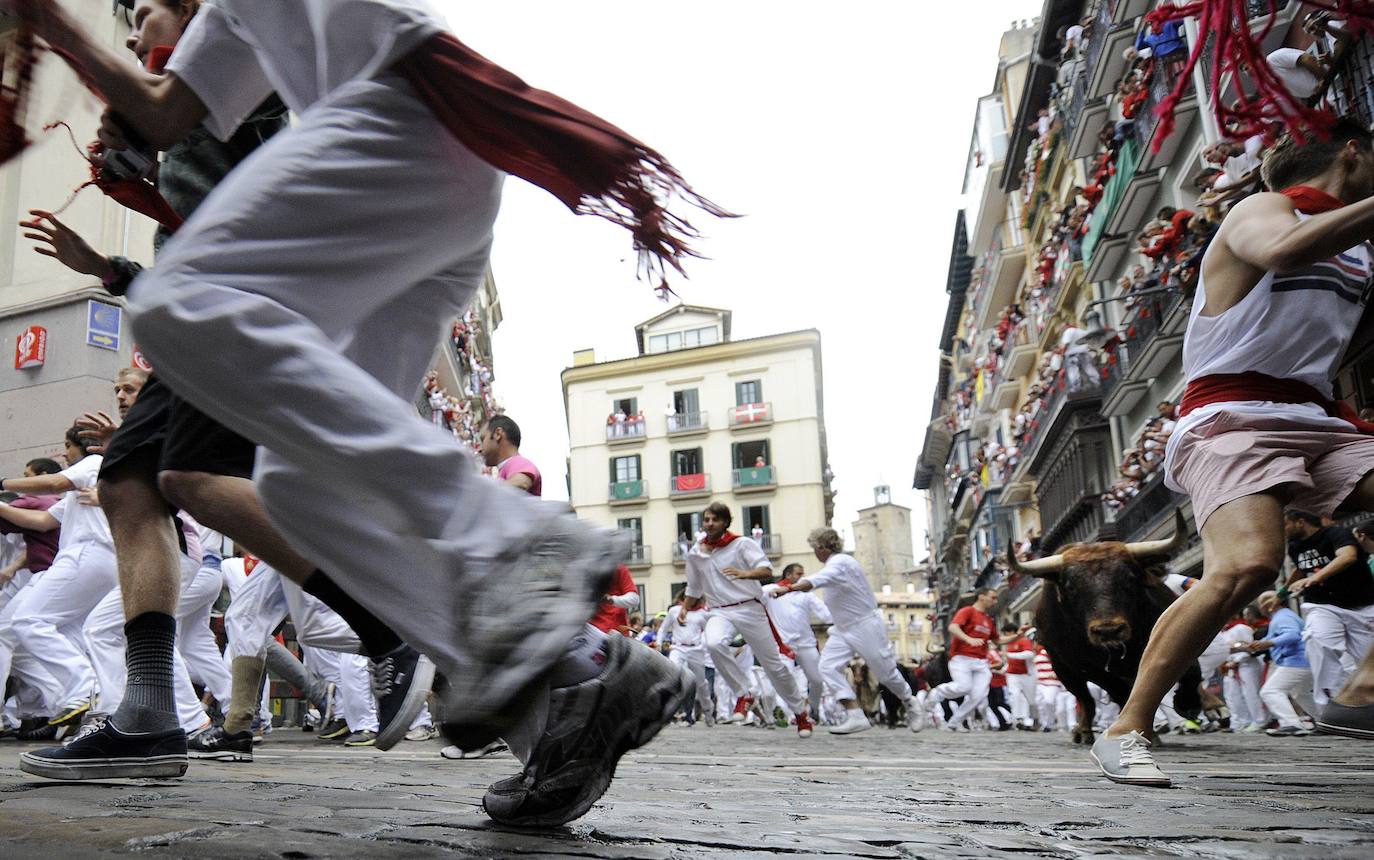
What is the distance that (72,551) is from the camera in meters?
6.82

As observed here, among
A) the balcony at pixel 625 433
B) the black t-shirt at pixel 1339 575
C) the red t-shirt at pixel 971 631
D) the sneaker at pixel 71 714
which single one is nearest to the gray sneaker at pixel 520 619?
the sneaker at pixel 71 714

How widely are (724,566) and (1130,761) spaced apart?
31.4ft

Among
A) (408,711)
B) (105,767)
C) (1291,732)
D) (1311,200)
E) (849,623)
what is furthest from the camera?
(849,623)

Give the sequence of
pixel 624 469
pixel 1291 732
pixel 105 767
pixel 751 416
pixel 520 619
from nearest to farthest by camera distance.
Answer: pixel 520 619 < pixel 105 767 < pixel 1291 732 < pixel 751 416 < pixel 624 469

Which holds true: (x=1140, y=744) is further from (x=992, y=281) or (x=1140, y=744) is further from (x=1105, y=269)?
(x=992, y=281)

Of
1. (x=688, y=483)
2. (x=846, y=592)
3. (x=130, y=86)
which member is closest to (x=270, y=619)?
(x=130, y=86)

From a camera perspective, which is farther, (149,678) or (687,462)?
(687,462)

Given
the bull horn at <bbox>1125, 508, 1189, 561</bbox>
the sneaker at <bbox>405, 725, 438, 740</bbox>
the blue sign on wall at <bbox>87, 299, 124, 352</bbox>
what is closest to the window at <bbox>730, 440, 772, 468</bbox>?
the blue sign on wall at <bbox>87, 299, 124, 352</bbox>

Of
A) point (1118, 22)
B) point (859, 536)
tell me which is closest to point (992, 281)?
point (1118, 22)

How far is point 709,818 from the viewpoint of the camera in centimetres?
205

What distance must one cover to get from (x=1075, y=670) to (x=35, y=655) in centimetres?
642

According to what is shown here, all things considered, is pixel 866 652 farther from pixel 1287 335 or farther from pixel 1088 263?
pixel 1088 263

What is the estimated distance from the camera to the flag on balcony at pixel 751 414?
60781 millimetres

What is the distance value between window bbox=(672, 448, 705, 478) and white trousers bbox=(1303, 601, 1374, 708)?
171 feet
